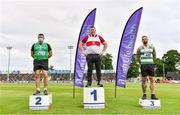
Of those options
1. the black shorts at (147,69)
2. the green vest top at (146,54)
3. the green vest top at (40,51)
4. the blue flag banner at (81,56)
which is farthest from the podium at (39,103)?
the blue flag banner at (81,56)

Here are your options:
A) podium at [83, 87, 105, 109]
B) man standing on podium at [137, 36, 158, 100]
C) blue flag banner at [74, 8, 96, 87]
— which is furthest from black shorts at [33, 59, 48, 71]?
blue flag banner at [74, 8, 96, 87]

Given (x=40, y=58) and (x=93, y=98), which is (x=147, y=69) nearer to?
(x=93, y=98)

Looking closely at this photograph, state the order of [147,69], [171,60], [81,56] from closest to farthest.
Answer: [147,69] → [81,56] → [171,60]

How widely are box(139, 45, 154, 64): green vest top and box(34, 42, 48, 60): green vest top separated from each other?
306 centimetres

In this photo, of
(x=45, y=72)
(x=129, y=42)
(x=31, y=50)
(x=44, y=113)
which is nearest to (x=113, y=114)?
(x=44, y=113)

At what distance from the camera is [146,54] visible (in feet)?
35.1

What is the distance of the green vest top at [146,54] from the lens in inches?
420

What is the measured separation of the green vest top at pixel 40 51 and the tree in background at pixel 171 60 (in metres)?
103

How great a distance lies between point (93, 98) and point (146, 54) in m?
2.33

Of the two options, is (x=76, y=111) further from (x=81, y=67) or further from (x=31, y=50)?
(x=81, y=67)

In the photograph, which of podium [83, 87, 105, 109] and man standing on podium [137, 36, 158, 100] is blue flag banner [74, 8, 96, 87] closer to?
man standing on podium [137, 36, 158, 100]

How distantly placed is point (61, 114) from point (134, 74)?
105 meters

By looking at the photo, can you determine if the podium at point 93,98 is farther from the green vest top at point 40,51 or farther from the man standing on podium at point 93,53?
the green vest top at point 40,51

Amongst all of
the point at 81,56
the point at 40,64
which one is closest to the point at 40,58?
the point at 40,64
